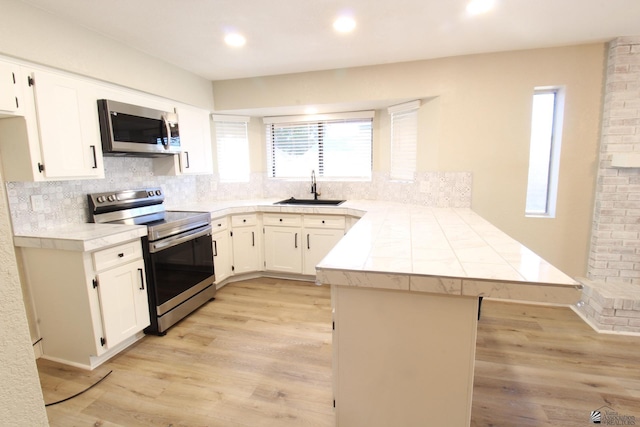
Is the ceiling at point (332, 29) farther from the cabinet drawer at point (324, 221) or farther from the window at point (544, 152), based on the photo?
the cabinet drawer at point (324, 221)

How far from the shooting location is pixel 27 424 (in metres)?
0.70

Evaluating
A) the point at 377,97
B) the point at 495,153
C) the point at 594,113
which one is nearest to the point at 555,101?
the point at 594,113

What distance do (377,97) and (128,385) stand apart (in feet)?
11.1

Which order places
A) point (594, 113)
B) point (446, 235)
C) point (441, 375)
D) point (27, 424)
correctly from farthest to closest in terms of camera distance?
point (594, 113) < point (446, 235) < point (441, 375) < point (27, 424)

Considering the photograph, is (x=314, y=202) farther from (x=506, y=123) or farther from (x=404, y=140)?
(x=506, y=123)

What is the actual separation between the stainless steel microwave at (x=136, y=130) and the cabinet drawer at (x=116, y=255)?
81 cm

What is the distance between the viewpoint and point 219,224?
3.46 m

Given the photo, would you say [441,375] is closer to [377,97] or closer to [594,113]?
[377,97]

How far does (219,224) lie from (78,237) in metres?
1.49

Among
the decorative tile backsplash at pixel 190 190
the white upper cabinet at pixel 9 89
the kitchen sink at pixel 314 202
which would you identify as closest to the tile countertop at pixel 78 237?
the decorative tile backsplash at pixel 190 190

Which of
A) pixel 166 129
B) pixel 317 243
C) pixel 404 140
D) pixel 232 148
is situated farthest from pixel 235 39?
pixel 317 243

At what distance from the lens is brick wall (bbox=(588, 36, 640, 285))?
8.77 ft

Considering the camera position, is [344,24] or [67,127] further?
[344,24]

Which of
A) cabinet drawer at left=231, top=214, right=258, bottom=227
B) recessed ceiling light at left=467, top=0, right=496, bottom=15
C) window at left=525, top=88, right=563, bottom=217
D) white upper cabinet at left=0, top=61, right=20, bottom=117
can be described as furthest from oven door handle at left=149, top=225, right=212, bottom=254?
window at left=525, top=88, right=563, bottom=217
